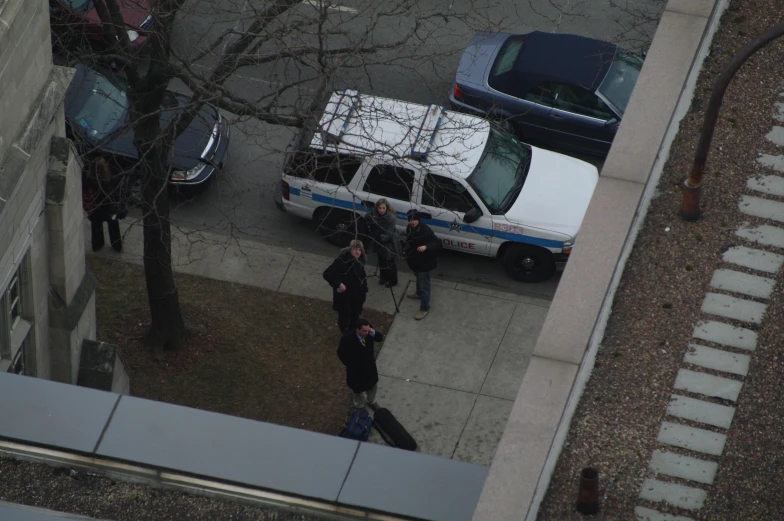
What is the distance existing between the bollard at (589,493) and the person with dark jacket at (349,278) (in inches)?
Result: 245

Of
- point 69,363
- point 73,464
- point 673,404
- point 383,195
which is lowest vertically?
point 69,363

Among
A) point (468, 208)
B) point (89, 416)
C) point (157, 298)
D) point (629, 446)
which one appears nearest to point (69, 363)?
point (157, 298)

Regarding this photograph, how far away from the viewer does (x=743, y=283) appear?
9.13m

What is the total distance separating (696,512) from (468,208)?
26.7ft

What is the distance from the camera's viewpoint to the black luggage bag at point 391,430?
12797 millimetres

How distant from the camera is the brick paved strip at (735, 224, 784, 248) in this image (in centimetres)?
941

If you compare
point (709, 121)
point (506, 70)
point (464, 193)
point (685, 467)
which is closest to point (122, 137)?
point (464, 193)

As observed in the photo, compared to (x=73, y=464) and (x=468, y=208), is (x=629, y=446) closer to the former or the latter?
(x=73, y=464)

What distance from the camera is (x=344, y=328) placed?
14.5 metres

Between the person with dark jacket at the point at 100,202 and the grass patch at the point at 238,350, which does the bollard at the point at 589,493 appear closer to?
the grass patch at the point at 238,350

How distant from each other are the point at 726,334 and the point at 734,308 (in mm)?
281

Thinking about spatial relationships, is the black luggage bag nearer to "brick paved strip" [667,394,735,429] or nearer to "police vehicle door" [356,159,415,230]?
"police vehicle door" [356,159,415,230]

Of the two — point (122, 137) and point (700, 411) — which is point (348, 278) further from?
point (700, 411)

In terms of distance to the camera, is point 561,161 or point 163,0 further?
point 561,161
